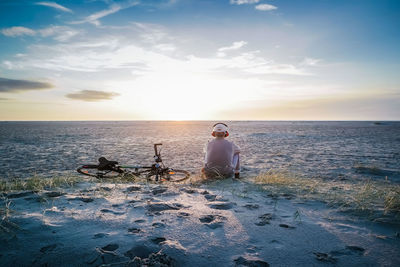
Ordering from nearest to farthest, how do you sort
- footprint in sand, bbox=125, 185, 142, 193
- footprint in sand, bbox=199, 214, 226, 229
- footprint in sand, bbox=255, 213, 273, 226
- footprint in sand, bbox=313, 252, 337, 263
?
footprint in sand, bbox=313, 252, 337, 263, footprint in sand, bbox=199, 214, 226, 229, footprint in sand, bbox=255, 213, 273, 226, footprint in sand, bbox=125, 185, 142, 193

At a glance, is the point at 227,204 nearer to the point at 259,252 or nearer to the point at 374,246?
the point at 259,252

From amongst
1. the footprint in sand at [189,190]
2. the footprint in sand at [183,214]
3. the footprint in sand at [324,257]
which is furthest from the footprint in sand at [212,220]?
the footprint in sand at [189,190]

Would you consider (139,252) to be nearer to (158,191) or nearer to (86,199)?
(86,199)

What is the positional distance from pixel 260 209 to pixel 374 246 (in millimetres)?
1741

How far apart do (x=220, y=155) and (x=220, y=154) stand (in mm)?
36

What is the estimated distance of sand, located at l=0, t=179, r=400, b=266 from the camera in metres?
2.54

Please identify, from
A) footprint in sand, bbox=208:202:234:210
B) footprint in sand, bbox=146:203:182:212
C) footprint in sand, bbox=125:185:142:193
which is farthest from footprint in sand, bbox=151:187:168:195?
footprint in sand, bbox=208:202:234:210

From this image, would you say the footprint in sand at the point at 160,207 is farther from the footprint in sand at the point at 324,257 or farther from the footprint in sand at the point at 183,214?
the footprint in sand at the point at 324,257

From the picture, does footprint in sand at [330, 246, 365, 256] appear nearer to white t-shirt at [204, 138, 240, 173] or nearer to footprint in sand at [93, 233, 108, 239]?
footprint in sand at [93, 233, 108, 239]

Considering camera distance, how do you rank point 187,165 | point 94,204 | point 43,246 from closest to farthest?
1. point 43,246
2. point 94,204
3. point 187,165

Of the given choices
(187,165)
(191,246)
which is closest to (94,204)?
(191,246)

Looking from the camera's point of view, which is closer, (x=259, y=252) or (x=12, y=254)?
(x=12, y=254)

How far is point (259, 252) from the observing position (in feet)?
8.95

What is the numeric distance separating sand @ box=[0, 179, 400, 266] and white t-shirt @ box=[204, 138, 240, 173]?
2.35 meters
